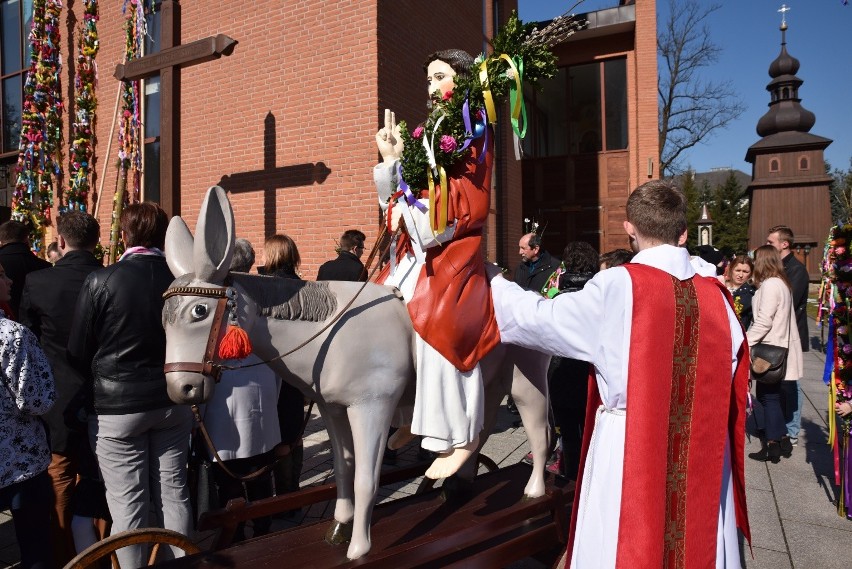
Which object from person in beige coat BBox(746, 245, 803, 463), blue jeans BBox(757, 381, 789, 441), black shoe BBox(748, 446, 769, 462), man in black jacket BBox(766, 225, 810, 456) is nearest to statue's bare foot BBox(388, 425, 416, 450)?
person in beige coat BBox(746, 245, 803, 463)

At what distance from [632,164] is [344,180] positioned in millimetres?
9230

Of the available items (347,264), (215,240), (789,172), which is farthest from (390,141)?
(789,172)

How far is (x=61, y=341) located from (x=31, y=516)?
98cm

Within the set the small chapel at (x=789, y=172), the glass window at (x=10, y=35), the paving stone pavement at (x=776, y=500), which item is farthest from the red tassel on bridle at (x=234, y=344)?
the small chapel at (x=789, y=172)

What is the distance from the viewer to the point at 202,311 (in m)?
2.14

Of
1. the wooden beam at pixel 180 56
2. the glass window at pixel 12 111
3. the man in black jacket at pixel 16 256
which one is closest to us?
the man in black jacket at pixel 16 256

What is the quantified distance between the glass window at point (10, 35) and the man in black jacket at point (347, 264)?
1094cm

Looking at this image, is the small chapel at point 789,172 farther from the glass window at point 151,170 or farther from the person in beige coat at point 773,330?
the glass window at point 151,170

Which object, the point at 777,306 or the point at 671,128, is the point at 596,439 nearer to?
the point at 777,306

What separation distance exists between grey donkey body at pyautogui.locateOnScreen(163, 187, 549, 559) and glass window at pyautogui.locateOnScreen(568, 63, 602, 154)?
46.4ft

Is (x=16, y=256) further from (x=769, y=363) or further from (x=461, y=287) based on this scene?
(x=769, y=363)

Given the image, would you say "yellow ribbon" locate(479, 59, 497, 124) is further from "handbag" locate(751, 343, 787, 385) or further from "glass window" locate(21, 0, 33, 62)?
"glass window" locate(21, 0, 33, 62)

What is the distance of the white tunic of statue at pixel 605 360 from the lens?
2.17 metres

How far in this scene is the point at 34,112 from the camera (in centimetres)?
977
